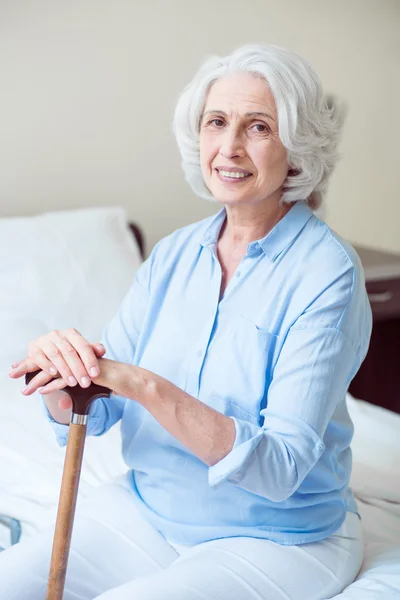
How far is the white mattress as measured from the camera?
1.56 meters

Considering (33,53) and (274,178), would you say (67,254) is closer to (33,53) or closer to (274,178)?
(33,53)

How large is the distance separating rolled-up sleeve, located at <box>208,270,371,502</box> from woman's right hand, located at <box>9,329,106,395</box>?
0.23 metres

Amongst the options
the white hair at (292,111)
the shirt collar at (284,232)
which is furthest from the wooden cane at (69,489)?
the white hair at (292,111)

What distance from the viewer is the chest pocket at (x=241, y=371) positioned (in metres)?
1.29

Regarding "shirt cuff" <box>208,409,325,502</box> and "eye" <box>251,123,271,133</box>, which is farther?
"eye" <box>251,123,271,133</box>

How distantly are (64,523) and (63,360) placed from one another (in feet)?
0.77

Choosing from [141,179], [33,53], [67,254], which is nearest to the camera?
[67,254]

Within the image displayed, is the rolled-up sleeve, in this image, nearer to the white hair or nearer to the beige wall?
the white hair

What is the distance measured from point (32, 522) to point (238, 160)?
2.64 ft

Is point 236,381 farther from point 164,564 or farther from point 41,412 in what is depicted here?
point 41,412

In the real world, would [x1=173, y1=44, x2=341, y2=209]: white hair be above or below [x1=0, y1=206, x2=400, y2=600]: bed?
above

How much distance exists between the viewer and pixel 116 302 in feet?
7.32

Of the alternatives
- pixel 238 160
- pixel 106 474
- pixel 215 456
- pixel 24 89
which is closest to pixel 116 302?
pixel 106 474

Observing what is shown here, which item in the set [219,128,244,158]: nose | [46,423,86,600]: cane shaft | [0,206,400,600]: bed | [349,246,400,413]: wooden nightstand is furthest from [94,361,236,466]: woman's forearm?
[349,246,400,413]: wooden nightstand
